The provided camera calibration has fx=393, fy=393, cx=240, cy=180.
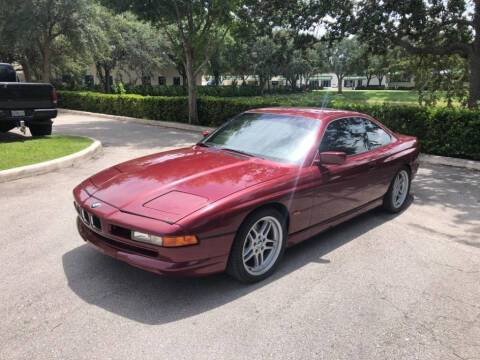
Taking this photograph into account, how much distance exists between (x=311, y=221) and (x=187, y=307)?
5.18ft

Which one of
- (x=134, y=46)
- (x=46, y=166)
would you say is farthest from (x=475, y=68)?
(x=134, y=46)

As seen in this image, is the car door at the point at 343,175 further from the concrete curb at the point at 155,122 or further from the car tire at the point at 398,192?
the concrete curb at the point at 155,122

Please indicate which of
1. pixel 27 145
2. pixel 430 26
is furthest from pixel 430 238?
pixel 430 26

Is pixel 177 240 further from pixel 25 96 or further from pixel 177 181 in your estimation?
pixel 25 96

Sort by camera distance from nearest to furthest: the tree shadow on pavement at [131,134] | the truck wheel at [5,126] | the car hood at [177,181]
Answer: the car hood at [177,181] < the truck wheel at [5,126] < the tree shadow on pavement at [131,134]

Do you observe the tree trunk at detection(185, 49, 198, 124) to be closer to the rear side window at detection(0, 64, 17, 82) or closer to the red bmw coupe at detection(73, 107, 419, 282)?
the rear side window at detection(0, 64, 17, 82)

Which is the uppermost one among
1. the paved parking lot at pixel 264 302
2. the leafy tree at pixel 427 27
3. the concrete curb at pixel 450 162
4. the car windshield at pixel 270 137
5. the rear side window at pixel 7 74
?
the leafy tree at pixel 427 27

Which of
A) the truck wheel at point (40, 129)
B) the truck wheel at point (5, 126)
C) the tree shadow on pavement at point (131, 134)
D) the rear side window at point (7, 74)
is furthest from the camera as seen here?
the tree shadow on pavement at point (131, 134)

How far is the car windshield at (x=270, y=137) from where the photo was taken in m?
4.23

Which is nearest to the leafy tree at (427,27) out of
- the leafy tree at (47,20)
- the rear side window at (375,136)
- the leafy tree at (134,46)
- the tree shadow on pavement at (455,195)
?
the tree shadow on pavement at (455,195)

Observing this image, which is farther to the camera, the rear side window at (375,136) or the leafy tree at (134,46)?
the leafy tree at (134,46)

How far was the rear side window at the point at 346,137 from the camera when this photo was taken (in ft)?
14.6

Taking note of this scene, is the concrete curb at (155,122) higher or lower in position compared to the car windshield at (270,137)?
lower

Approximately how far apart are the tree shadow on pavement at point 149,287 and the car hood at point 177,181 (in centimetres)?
74
